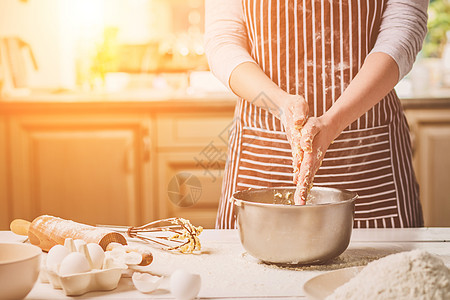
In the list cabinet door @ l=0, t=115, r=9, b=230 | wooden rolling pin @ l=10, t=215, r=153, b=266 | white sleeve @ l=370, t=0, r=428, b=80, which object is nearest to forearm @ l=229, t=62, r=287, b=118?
white sleeve @ l=370, t=0, r=428, b=80

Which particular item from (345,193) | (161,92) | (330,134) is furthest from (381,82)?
(161,92)

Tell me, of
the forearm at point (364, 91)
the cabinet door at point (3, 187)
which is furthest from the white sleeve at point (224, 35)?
the cabinet door at point (3, 187)

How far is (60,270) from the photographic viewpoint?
798 mm

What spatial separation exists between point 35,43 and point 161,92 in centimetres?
65

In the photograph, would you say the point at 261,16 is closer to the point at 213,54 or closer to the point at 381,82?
the point at 213,54

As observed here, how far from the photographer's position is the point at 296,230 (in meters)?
0.88

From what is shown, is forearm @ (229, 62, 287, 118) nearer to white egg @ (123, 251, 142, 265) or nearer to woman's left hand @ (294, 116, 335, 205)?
woman's left hand @ (294, 116, 335, 205)

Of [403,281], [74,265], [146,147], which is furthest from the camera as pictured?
[146,147]

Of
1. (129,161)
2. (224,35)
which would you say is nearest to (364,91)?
(224,35)

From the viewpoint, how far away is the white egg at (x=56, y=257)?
2.66ft

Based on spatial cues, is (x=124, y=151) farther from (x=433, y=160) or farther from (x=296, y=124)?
(x=296, y=124)

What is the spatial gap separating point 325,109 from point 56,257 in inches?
30.7

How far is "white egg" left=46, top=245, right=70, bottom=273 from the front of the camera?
31.9 inches

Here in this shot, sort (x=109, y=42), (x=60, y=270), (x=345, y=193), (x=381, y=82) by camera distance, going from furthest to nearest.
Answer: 1. (x=109, y=42)
2. (x=381, y=82)
3. (x=345, y=193)
4. (x=60, y=270)
